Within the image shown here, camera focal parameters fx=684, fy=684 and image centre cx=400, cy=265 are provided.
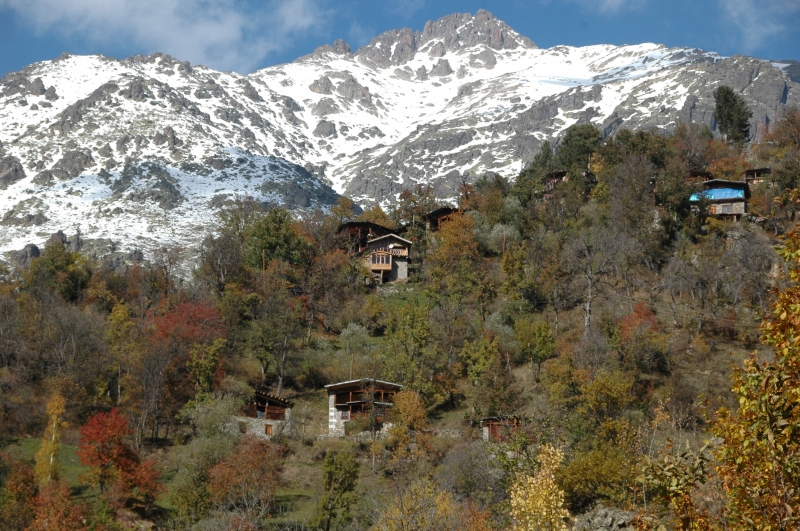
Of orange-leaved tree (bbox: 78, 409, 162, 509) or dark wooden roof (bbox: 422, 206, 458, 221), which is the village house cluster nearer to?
dark wooden roof (bbox: 422, 206, 458, 221)

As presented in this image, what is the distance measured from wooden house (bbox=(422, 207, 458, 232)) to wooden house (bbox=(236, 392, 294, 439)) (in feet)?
117

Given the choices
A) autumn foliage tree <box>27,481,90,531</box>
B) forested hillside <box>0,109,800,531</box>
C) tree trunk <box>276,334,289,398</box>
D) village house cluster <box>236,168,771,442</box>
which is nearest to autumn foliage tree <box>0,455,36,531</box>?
forested hillside <box>0,109,800,531</box>

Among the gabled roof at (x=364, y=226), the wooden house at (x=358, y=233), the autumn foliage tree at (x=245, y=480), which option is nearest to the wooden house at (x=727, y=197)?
the gabled roof at (x=364, y=226)

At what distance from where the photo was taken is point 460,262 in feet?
209

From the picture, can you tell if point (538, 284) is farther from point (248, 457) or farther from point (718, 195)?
point (248, 457)

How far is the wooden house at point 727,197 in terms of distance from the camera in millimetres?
62969

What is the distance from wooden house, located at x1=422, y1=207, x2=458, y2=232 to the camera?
7928 centimetres

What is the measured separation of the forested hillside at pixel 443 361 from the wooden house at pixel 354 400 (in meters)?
1.12

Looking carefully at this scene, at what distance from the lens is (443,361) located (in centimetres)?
4978

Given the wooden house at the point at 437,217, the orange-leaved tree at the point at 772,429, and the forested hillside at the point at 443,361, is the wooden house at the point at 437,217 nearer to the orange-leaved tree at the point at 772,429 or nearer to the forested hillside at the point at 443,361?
the forested hillside at the point at 443,361

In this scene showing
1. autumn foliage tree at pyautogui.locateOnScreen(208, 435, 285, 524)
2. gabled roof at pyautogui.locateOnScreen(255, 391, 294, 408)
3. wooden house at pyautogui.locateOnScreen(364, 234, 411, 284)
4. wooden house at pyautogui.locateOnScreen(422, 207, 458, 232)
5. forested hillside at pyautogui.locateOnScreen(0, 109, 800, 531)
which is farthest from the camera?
wooden house at pyautogui.locateOnScreen(422, 207, 458, 232)

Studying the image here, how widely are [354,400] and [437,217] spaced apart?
118ft

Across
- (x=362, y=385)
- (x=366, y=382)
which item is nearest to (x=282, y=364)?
(x=362, y=385)

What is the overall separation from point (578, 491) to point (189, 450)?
22684mm
